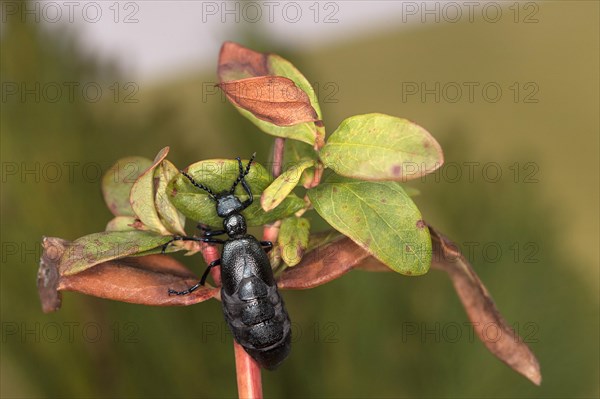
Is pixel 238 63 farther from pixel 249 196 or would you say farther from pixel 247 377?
pixel 247 377

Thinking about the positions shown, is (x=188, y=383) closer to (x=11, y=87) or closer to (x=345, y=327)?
(x=345, y=327)

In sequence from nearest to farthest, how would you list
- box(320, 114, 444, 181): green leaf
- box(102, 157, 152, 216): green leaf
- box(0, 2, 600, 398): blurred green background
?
box(320, 114, 444, 181): green leaf
box(102, 157, 152, 216): green leaf
box(0, 2, 600, 398): blurred green background

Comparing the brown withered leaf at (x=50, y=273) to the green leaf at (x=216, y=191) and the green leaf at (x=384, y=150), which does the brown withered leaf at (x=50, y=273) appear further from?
the green leaf at (x=384, y=150)

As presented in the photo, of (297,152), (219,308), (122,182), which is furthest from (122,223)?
(219,308)

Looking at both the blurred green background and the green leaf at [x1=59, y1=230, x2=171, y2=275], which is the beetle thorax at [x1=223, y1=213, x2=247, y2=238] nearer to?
the green leaf at [x1=59, y1=230, x2=171, y2=275]

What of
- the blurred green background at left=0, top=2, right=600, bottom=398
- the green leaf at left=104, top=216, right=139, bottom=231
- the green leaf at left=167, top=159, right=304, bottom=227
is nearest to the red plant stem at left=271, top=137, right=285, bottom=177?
the green leaf at left=167, top=159, right=304, bottom=227
